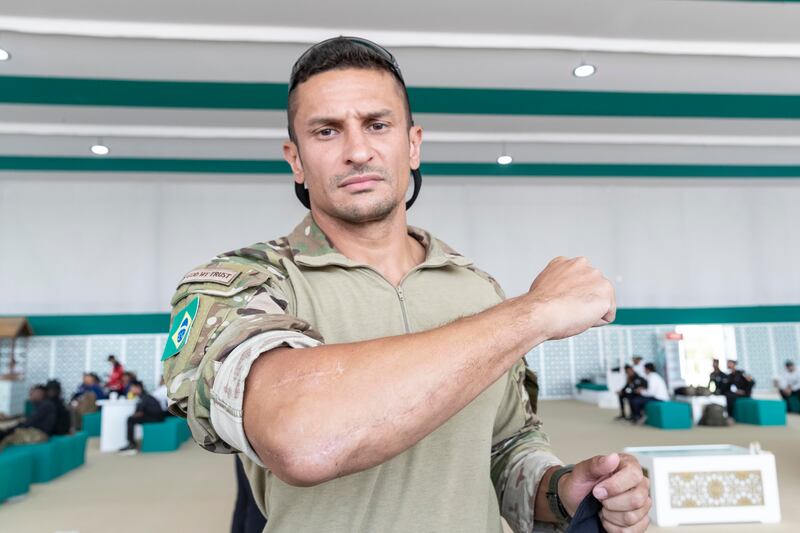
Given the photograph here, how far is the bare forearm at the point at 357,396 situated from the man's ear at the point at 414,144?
697mm

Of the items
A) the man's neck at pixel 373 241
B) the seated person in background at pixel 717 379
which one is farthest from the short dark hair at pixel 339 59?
the seated person in background at pixel 717 379

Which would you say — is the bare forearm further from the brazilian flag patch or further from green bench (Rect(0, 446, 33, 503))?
green bench (Rect(0, 446, 33, 503))

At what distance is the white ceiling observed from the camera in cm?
594

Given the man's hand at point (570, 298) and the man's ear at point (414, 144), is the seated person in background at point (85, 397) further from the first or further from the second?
the man's hand at point (570, 298)

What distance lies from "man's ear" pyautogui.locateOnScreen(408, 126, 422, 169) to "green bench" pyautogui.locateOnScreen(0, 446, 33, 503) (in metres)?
5.66

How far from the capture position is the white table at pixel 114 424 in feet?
28.2

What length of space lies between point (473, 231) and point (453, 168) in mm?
2399

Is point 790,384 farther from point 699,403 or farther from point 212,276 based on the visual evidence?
point 212,276

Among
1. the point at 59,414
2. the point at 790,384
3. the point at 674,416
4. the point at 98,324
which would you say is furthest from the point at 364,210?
the point at 790,384

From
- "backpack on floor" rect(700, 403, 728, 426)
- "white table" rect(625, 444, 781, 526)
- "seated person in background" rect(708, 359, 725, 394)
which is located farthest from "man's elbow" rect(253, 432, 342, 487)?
"seated person in background" rect(708, 359, 725, 394)

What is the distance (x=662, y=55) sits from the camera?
706cm

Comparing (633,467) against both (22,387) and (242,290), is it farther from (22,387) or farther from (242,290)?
(22,387)

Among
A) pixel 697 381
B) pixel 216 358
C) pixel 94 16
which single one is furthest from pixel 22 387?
pixel 697 381

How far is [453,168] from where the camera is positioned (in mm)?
11875
